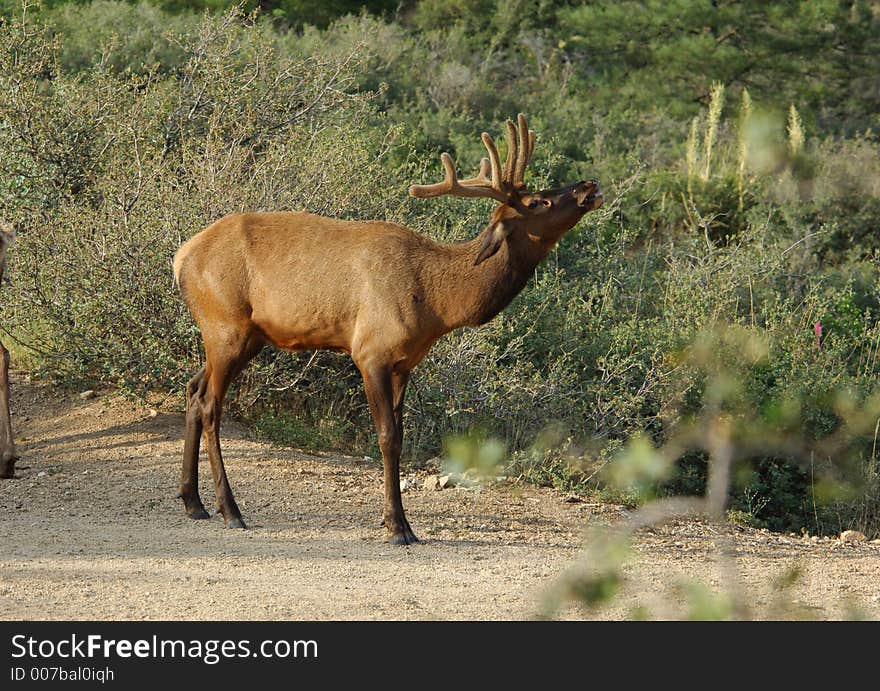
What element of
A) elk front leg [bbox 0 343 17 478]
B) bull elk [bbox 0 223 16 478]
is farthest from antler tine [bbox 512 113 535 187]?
elk front leg [bbox 0 343 17 478]

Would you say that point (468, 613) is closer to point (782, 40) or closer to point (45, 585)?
point (45, 585)

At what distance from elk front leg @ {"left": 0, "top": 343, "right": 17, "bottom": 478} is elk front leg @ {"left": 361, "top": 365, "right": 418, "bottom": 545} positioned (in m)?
2.85

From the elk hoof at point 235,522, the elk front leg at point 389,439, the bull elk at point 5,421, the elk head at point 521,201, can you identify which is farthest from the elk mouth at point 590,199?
the bull elk at point 5,421

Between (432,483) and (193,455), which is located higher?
(193,455)

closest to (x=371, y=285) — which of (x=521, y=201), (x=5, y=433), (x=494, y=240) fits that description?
(x=494, y=240)

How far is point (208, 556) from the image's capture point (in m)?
7.14

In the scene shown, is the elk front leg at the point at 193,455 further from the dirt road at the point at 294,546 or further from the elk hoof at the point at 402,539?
the elk hoof at the point at 402,539

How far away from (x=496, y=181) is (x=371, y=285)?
3.22 feet

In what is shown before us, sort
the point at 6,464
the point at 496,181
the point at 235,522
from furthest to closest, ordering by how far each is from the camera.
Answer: the point at 6,464
the point at 235,522
the point at 496,181

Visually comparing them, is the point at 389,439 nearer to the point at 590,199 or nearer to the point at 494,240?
the point at 494,240

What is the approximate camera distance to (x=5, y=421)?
9.00 m

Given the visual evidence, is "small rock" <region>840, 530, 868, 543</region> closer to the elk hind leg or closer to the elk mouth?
the elk mouth

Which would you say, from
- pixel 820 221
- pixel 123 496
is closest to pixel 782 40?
pixel 820 221

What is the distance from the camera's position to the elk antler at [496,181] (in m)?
7.55
